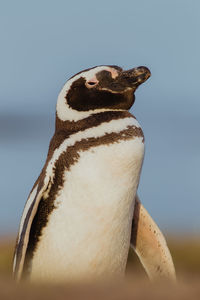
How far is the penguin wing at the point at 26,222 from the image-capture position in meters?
3.87

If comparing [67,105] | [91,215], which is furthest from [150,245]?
[67,105]

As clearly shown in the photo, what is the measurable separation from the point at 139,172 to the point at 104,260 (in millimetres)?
740

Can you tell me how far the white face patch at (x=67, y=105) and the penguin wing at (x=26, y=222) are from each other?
52 centimetres

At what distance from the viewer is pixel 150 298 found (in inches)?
46.9

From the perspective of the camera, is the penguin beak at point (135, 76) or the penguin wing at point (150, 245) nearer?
the penguin beak at point (135, 76)

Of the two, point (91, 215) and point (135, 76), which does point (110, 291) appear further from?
point (135, 76)

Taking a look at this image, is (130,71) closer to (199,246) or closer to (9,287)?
(9,287)

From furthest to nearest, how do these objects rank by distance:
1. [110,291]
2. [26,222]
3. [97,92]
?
[97,92] < [26,222] < [110,291]

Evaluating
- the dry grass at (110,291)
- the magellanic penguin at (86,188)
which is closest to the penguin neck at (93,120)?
the magellanic penguin at (86,188)

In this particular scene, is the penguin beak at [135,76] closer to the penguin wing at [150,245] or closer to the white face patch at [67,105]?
the white face patch at [67,105]

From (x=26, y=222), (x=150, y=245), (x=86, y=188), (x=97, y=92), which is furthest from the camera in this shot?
(x=150, y=245)

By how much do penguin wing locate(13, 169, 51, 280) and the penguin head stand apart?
1.93 feet

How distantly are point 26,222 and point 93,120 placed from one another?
96 centimetres

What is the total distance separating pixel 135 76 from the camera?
4.29 meters
